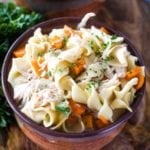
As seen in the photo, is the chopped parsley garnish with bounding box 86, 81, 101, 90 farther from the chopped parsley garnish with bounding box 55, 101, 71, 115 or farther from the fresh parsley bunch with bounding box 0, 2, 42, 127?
the fresh parsley bunch with bounding box 0, 2, 42, 127

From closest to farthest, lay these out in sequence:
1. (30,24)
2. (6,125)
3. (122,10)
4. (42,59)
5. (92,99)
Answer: (92,99) < (42,59) < (6,125) < (30,24) < (122,10)

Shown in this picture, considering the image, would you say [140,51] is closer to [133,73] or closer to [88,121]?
[133,73]

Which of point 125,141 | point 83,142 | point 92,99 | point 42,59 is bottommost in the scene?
point 125,141

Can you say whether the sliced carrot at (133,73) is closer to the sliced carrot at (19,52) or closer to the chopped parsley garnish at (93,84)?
the chopped parsley garnish at (93,84)

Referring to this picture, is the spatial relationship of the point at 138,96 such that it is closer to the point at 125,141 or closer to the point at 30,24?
the point at 125,141

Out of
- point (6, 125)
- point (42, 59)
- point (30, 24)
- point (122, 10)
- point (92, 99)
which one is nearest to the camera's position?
point (92, 99)

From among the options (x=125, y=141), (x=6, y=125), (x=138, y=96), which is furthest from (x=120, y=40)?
(x=6, y=125)
